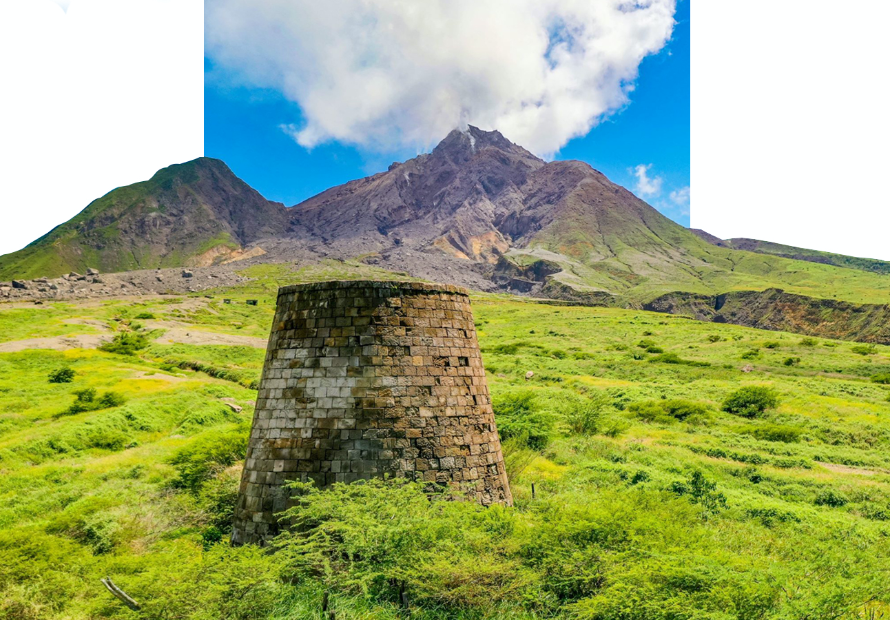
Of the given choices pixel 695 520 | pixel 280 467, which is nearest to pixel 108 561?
pixel 280 467

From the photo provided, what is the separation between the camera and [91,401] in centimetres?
3375

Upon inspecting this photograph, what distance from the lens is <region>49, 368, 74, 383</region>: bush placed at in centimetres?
4025

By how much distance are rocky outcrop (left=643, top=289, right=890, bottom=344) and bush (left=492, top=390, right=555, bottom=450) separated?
91687 millimetres

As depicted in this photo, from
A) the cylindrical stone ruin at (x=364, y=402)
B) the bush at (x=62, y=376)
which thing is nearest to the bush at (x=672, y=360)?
the cylindrical stone ruin at (x=364, y=402)

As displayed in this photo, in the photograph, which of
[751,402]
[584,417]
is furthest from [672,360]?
[584,417]

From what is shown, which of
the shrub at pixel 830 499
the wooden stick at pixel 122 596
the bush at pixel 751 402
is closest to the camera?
the wooden stick at pixel 122 596

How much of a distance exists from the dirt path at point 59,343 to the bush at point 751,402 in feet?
192

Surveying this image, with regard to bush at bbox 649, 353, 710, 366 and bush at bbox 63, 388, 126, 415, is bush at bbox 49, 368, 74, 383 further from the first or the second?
bush at bbox 649, 353, 710, 366

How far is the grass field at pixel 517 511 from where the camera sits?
29.6 feet

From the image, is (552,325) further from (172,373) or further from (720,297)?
(720,297)

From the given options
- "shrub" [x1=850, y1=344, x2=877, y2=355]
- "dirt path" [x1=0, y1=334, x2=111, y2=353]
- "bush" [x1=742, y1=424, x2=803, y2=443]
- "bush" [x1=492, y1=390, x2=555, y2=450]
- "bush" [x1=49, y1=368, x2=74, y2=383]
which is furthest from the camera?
"shrub" [x1=850, y1=344, x2=877, y2=355]

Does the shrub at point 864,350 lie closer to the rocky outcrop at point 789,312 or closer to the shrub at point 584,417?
the shrub at point 584,417

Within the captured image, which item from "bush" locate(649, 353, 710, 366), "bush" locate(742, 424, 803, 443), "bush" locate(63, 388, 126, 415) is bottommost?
"bush" locate(742, 424, 803, 443)

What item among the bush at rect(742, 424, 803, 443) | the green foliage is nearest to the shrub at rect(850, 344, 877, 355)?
the bush at rect(742, 424, 803, 443)
